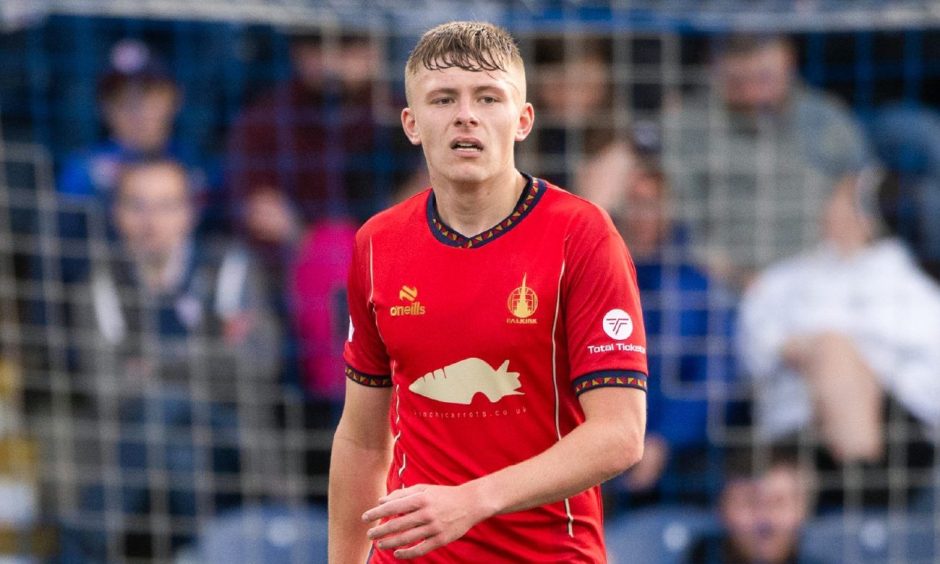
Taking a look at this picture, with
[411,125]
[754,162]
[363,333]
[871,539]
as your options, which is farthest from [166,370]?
[411,125]

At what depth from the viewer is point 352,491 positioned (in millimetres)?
3023

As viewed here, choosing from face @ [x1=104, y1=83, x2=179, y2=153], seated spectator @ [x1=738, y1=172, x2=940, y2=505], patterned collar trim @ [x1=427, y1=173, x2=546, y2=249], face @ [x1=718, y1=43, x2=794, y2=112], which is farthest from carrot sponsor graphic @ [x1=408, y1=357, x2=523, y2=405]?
face @ [x1=104, y1=83, x2=179, y2=153]

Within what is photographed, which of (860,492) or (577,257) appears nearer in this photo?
(577,257)

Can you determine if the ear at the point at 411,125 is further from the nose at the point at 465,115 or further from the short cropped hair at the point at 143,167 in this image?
the short cropped hair at the point at 143,167

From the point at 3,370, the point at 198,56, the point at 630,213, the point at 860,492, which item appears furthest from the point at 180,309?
the point at 860,492

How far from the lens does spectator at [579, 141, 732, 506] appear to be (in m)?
6.10

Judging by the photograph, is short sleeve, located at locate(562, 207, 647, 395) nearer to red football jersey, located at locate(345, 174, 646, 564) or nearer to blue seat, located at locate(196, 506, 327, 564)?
red football jersey, located at locate(345, 174, 646, 564)

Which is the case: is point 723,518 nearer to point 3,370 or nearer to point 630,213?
point 630,213

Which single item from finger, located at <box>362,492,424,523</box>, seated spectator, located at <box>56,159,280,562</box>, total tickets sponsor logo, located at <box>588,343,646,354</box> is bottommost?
seated spectator, located at <box>56,159,280,562</box>

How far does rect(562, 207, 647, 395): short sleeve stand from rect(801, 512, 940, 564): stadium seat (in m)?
3.60

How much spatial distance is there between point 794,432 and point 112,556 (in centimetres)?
306

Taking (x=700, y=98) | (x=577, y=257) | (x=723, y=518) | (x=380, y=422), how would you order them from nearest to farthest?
1. (x=577, y=257)
2. (x=380, y=422)
3. (x=723, y=518)
4. (x=700, y=98)

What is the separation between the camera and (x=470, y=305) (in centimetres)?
269

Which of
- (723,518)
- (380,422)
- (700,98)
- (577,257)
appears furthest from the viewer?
(700,98)
